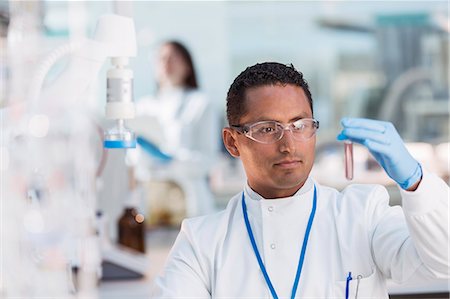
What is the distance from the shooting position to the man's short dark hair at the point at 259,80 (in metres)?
1.65

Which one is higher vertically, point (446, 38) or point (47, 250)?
point (446, 38)

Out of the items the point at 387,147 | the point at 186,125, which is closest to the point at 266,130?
the point at 387,147

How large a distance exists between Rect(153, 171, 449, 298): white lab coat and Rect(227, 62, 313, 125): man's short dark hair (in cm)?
15

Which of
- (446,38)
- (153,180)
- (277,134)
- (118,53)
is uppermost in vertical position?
(446,38)

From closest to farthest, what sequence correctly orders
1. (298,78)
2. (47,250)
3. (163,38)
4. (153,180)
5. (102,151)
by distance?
(47,250) → (298,78) → (102,151) → (153,180) → (163,38)

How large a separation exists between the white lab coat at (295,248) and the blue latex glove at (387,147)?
0.17 meters

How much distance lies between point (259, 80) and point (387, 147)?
358mm

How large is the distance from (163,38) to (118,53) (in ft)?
16.7

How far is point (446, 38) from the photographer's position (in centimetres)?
725

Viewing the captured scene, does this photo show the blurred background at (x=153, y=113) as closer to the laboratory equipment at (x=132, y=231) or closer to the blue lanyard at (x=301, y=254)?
the laboratory equipment at (x=132, y=231)

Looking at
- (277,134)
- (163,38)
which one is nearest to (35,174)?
(277,134)

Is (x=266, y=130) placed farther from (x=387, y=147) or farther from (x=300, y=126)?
(x=387, y=147)

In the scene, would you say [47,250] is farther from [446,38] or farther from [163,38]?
[446,38]

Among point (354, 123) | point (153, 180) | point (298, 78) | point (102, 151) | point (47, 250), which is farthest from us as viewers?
point (153, 180)
